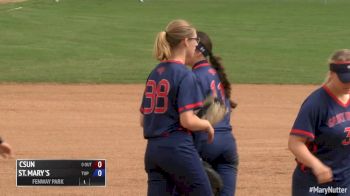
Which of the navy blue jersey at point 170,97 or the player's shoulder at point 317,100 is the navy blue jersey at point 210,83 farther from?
the player's shoulder at point 317,100

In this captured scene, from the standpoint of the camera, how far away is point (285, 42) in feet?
96.9

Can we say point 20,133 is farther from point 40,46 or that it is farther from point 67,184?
point 40,46

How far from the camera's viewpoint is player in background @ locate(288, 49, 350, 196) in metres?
6.51

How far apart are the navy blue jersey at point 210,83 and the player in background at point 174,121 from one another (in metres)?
0.66

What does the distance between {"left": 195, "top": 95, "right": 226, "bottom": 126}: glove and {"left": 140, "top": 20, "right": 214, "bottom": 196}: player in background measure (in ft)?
1.74

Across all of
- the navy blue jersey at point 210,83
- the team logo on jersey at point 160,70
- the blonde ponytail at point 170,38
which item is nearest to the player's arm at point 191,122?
the team logo on jersey at point 160,70

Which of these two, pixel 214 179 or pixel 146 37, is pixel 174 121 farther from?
pixel 146 37

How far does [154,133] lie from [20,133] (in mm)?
8095

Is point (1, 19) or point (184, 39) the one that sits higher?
point (184, 39)

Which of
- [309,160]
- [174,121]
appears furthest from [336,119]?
[174,121]

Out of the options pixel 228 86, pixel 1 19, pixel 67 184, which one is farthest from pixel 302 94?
pixel 1 19

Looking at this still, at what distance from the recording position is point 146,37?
30.0m
